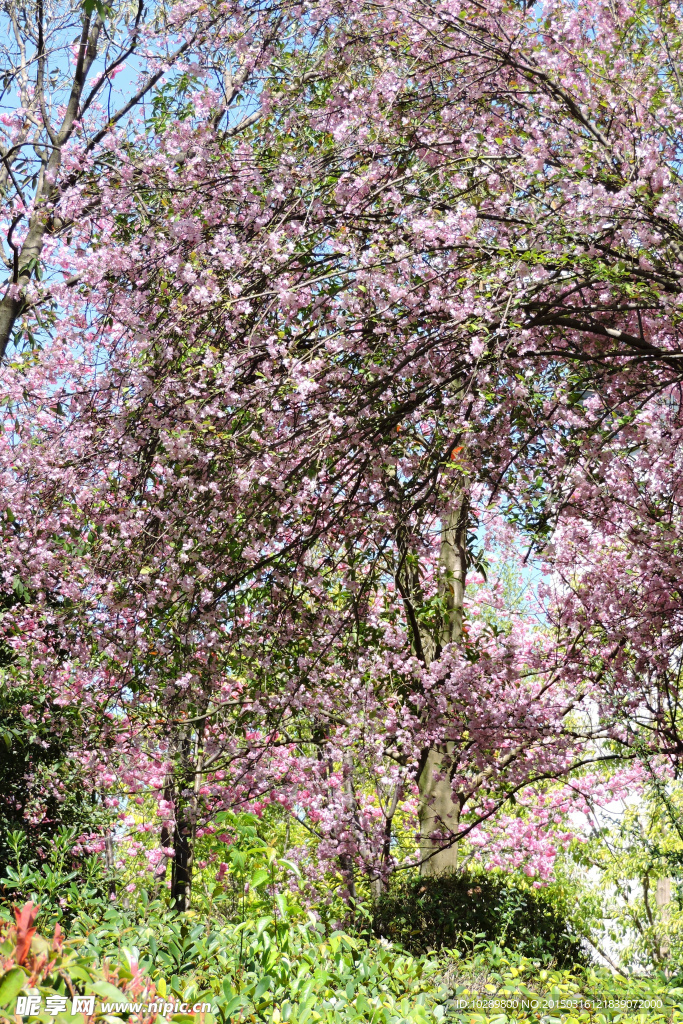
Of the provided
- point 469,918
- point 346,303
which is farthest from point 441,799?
point 346,303

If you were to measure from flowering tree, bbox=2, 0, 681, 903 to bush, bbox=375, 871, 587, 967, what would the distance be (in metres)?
2.50

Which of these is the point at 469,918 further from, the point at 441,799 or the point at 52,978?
the point at 52,978

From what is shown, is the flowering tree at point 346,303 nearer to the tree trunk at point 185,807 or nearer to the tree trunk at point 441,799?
the tree trunk at point 185,807

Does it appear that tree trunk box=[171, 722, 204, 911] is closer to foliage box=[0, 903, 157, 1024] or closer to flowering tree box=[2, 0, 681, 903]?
flowering tree box=[2, 0, 681, 903]

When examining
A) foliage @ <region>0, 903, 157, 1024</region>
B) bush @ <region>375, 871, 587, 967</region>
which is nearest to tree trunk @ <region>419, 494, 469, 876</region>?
bush @ <region>375, 871, 587, 967</region>

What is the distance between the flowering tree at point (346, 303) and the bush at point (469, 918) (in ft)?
8.19

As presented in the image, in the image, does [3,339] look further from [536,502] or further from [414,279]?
[536,502]

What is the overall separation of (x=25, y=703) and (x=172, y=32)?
18.0 ft

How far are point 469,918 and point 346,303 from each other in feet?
17.6

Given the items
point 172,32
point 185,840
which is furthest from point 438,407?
point 185,840

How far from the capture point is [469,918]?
7.21 meters

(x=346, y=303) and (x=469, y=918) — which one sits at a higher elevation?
(x=346, y=303)

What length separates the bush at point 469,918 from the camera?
705 cm

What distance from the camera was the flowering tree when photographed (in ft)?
15.2
